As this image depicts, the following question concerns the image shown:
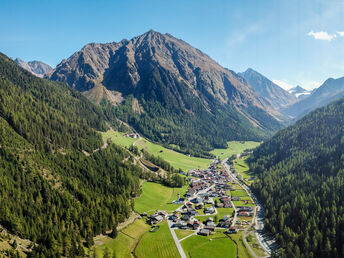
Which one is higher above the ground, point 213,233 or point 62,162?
point 62,162

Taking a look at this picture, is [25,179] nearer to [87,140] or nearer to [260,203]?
[87,140]

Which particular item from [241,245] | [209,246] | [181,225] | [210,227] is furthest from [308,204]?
[181,225]

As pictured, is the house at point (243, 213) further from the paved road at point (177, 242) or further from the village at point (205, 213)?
the paved road at point (177, 242)

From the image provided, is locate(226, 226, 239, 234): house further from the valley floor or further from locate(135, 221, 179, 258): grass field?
locate(135, 221, 179, 258): grass field

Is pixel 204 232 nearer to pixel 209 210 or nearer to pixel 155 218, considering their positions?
pixel 155 218

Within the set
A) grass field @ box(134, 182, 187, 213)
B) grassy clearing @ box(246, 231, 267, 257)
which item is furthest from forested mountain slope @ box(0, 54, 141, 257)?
grassy clearing @ box(246, 231, 267, 257)

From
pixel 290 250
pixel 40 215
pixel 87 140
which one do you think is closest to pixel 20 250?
pixel 40 215
